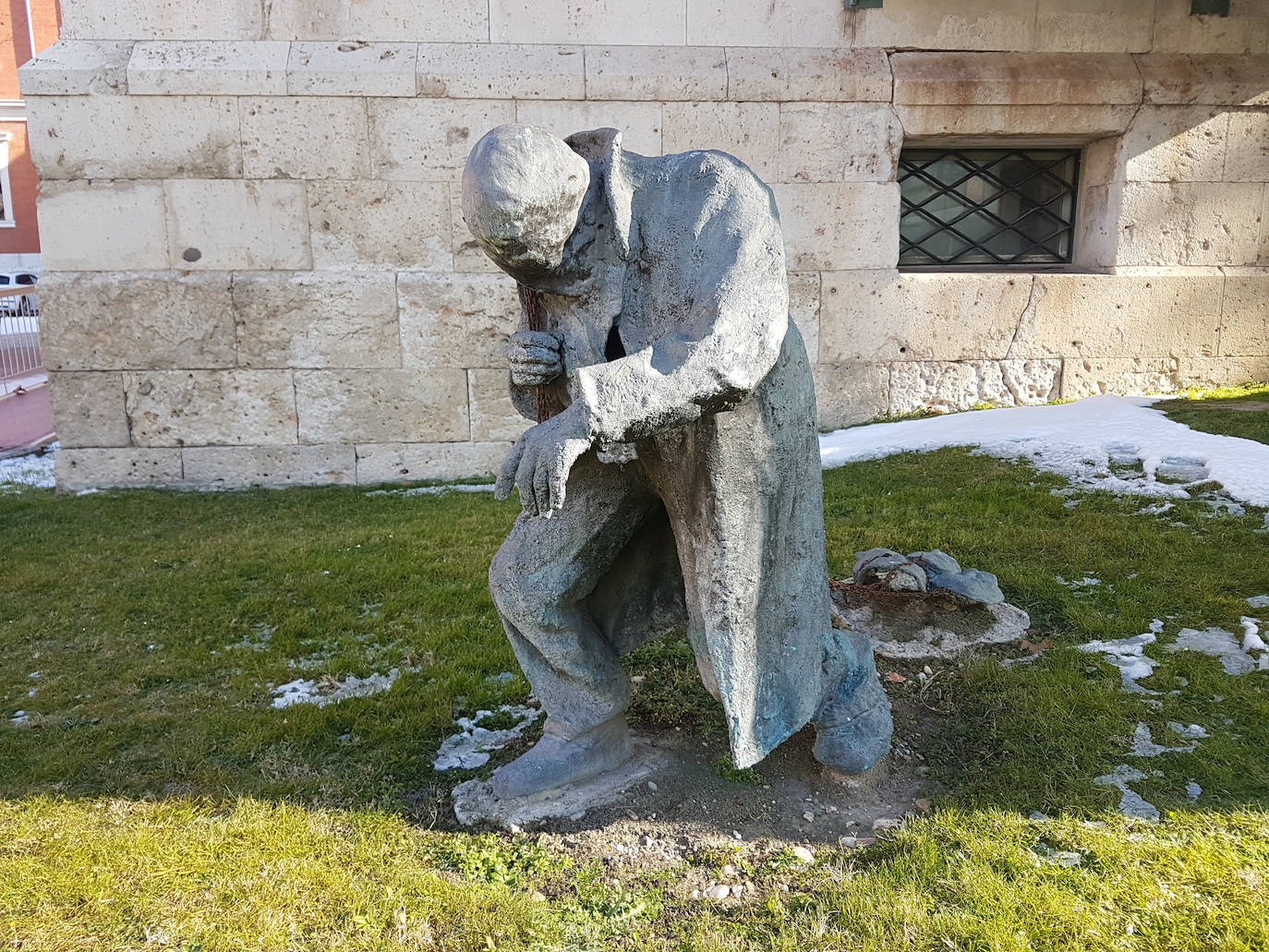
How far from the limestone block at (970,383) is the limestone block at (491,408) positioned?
2.76m

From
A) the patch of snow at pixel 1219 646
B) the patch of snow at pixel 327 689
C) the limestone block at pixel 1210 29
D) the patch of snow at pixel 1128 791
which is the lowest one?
the patch of snow at pixel 327 689

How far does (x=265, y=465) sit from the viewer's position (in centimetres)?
647

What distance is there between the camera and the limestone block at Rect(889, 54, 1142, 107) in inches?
250

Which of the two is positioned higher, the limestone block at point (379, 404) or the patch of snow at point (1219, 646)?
the limestone block at point (379, 404)

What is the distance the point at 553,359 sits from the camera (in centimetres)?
215

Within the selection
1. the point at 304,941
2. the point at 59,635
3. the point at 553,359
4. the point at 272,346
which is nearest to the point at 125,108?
the point at 272,346

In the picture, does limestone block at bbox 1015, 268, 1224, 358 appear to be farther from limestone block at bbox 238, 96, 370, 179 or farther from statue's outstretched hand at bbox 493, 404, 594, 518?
statue's outstretched hand at bbox 493, 404, 594, 518

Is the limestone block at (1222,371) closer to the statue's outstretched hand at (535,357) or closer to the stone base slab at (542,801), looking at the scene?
the stone base slab at (542,801)

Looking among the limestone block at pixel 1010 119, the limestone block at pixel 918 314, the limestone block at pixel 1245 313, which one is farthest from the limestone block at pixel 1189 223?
the limestone block at pixel 918 314

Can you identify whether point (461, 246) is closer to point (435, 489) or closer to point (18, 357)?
point (435, 489)

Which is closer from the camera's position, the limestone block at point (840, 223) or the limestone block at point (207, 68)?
the limestone block at point (207, 68)

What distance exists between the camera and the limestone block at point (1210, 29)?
6.45m

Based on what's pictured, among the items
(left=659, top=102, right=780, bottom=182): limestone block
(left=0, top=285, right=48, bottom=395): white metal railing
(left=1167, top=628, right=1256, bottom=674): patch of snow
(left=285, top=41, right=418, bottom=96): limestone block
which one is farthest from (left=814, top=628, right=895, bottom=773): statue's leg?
(left=0, top=285, right=48, bottom=395): white metal railing

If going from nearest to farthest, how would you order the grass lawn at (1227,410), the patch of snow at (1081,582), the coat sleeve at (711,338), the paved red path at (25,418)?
the coat sleeve at (711,338), the patch of snow at (1081,582), the grass lawn at (1227,410), the paved red path at (25,418)
